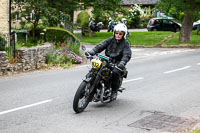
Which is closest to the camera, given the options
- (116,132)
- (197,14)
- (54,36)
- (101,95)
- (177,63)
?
(116,132)

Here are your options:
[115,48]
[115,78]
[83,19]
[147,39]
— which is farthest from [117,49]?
[83,19]

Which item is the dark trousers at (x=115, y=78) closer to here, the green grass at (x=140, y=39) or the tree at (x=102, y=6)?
the green grass at (x=140, y=39)

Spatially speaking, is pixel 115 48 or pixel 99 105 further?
pixel 99 105

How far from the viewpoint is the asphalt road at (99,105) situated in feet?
22.8

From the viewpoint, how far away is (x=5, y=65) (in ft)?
45.0

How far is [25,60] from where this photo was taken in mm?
14695

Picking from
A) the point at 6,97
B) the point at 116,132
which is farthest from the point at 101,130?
the point at 6,97

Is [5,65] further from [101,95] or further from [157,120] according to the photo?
[157,120]

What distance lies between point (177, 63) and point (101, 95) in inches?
393

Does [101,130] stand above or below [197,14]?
below

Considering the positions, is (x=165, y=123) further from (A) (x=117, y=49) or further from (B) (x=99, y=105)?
(A) (x=117, y=49)

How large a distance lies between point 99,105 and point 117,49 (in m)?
1.25

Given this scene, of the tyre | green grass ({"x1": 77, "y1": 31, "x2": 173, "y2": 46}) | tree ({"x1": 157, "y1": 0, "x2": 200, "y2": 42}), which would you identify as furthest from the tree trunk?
the tyre

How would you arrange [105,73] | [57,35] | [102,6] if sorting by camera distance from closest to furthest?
[105,73] → [57,35] → [102,6]
